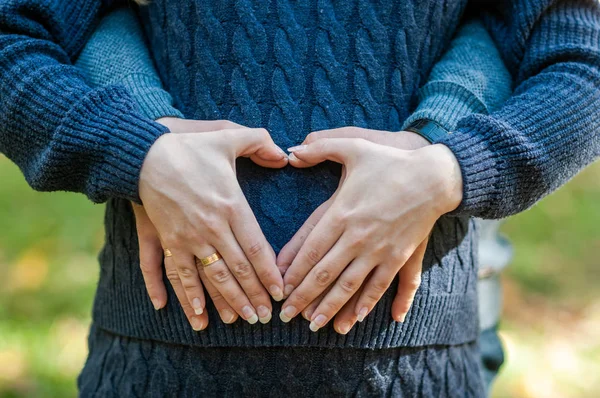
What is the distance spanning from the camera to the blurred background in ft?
8.65

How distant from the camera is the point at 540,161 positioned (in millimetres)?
1166

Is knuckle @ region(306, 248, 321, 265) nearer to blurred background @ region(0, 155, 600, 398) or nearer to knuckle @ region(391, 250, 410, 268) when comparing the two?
knuckle @ region(391, 250, 410, 268)

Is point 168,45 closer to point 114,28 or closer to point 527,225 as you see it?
point 114,28

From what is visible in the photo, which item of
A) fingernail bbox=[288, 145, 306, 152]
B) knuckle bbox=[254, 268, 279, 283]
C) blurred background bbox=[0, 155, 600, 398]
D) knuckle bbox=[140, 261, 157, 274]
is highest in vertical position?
fingernail bbox=[288, 145, 306, 152]

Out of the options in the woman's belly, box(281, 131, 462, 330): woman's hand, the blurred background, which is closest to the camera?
box(281, 131, 462, 330): woman's hand

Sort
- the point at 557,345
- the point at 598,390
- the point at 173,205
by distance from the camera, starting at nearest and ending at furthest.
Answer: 1. the point at 173,205
2. the point at 598,390
3. the point at 557,345

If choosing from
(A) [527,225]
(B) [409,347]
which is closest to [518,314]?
A: (A) [527,225]

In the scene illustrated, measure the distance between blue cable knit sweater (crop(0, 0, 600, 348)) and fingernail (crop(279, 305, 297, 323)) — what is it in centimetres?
4

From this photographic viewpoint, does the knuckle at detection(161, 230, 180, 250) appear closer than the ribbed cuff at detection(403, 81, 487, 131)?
Yes

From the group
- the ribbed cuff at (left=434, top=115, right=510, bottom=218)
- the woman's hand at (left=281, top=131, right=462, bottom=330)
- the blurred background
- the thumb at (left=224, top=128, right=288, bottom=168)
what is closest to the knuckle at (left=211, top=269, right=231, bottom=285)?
the woman's hand at (left=281, top=131, right=462, bottom=330)

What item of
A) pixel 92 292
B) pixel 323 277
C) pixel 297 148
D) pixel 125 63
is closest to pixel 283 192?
pixel 297 148

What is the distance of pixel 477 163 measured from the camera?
1.13 m

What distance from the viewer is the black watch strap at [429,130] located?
4.02ft

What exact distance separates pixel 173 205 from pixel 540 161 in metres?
0.66
